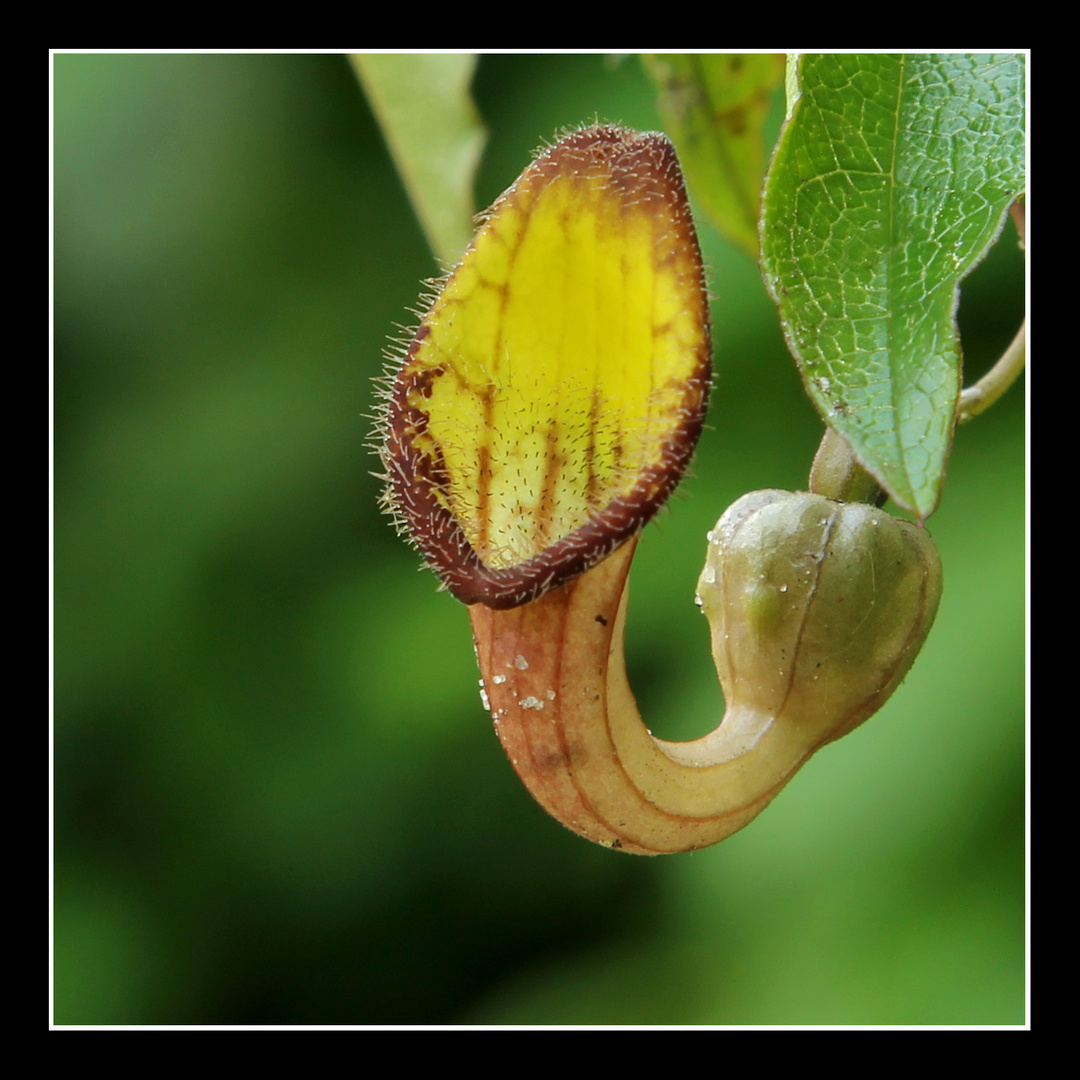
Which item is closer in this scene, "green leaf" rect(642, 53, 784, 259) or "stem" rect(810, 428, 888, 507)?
"stem" rect(810, 428, 888, 507)

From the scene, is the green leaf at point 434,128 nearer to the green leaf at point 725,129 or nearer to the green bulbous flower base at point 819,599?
the green leaf at point 725,129

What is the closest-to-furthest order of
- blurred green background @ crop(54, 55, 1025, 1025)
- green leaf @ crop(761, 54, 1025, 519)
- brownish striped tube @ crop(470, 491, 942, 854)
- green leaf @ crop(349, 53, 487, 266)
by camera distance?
green leaf @ crop(761, 54, 1025, 519) < brownish striped tube @ crop(470, 491, 942, 854) < green leaf @ crop(349, 53, 487, 266) < blurred green background @ crop(54, 55, 1025, 1025)

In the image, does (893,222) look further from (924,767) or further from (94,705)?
(94,705)

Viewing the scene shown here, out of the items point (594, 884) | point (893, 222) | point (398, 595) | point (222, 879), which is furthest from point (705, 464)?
point (893, 222)

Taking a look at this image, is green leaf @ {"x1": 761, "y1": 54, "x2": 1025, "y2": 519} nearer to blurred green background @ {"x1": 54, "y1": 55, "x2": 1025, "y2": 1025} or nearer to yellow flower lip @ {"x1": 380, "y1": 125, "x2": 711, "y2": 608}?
yellow flower lip @ {"x1": 380, "y1": 125, "x2": 711, "y2": 608}

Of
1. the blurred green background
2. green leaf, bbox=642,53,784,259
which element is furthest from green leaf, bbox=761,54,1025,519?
the blurred green background
